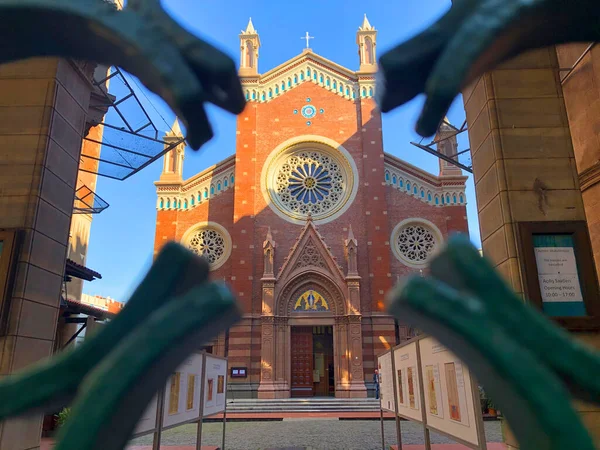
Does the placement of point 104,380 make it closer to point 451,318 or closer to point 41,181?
point 451,318

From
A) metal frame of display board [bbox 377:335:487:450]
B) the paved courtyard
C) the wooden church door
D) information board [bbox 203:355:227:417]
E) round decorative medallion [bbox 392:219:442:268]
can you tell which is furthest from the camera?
round decorative medallion [bbox 392:219:442:268]

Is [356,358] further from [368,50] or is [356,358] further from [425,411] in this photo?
[368,50]

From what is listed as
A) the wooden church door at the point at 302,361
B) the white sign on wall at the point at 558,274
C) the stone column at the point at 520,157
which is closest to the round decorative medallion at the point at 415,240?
the wooden church door at the point at 302,361

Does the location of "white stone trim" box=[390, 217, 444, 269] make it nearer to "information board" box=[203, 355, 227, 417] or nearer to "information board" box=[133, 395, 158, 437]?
"information board" box=[203, 355, 227, 417]

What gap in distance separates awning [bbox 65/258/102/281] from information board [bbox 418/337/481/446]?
1064cm

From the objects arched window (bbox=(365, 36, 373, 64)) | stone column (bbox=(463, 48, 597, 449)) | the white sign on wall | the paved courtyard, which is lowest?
the paved courtyard

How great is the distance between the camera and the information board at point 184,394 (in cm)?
588

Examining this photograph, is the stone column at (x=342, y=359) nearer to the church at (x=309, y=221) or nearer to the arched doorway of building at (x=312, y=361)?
the church at (x=309, y=221)

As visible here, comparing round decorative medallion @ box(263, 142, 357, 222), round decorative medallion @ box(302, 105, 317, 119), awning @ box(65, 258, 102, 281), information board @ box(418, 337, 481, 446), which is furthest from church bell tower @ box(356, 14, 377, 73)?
information board @ box(418, 337, 481, 446)

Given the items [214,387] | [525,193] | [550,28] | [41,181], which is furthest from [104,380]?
[214,387]

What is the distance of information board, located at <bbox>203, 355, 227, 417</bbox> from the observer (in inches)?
301

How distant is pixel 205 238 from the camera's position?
25.5 m

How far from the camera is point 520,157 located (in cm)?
521

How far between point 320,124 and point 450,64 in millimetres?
25144
